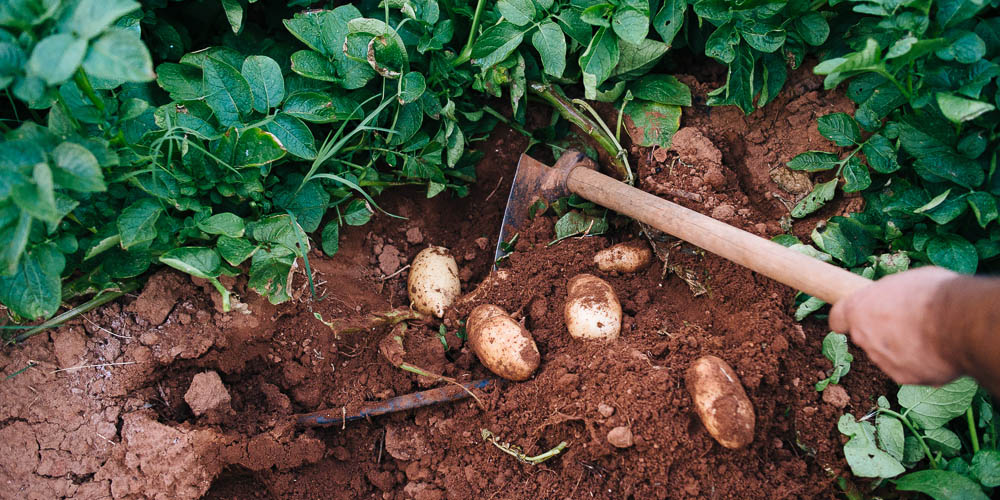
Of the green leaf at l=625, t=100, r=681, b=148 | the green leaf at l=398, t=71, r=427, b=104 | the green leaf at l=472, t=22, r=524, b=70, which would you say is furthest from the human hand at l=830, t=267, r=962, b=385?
the green leaf at l=398, t=71, r=427, b=104

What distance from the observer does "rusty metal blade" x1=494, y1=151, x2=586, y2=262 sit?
2.59m

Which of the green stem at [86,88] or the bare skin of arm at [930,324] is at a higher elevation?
the green stem at [86,88]

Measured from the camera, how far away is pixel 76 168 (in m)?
1.53

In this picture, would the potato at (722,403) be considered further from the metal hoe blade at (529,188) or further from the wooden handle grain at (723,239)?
the metal hoe blade at (529,188)

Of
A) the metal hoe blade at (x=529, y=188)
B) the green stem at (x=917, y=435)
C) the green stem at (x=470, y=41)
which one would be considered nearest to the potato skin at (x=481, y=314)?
the metal hoe blade at (x=529, y=188)

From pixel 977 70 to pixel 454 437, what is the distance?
6.42 feet

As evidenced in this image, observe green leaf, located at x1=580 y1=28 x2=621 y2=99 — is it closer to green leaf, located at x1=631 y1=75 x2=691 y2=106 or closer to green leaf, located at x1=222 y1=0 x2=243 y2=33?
green leaf, located at x1=631 y1=75 x2=691 y2=106

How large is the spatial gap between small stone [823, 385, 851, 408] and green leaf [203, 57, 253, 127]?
6.92 ft

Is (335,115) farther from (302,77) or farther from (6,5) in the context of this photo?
(6,5)

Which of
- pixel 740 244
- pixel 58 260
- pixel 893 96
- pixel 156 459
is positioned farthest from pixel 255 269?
pixel 893 96

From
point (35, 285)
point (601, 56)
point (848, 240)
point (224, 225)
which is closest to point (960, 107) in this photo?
point (848, 240)

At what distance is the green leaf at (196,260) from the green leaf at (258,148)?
319 millimetres

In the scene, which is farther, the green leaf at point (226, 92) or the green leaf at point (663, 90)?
the green leaf at point (663, 90)

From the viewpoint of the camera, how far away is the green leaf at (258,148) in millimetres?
2025
